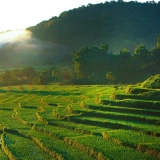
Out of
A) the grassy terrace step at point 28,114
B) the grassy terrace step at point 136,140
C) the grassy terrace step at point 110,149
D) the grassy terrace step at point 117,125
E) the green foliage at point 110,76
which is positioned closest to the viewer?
the grassy terrace step at point 110,149

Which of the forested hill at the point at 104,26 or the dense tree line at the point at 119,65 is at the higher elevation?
the forested hill at the point at 104,26

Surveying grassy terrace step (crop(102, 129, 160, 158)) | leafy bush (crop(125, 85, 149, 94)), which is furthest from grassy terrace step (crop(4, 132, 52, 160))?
leafy bush (crop(125, 85, 149, 94))

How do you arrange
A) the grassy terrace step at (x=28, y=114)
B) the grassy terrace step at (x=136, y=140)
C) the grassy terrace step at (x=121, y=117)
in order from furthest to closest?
1. the grassy terrace step at (x=28, y=114)
2. the grassy terrace step at (x=121, y=117)
3. the grassy terrace step at (x=136, y=140)

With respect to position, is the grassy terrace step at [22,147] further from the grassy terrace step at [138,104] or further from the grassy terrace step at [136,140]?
the grassy terrace step at [138,104]

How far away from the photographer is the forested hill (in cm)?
10268

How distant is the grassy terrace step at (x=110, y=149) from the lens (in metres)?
12.6

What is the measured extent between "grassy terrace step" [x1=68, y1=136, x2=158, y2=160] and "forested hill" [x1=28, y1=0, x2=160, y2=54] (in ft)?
270

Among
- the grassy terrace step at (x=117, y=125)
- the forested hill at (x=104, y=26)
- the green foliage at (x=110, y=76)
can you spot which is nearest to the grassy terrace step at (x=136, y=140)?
the grassy terrace step at (x=117, y=125)

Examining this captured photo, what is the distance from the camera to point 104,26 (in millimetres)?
110688

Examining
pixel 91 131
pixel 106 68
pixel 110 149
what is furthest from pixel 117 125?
pixel 106 68

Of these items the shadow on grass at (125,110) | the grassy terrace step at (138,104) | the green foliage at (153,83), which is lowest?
the shadow on grass at (125,110)

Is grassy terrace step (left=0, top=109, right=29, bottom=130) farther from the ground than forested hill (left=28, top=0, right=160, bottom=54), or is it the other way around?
forested hill (left=28, top=0, right=160, bottom=54)

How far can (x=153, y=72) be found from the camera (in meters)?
54.9

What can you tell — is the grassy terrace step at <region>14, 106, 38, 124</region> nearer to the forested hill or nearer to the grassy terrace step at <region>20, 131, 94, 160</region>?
the grassy terrace step at <region>20, 131, 94, 160</region>
